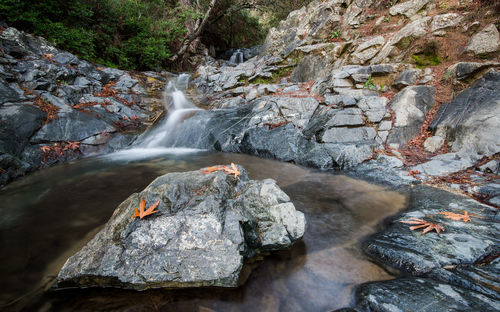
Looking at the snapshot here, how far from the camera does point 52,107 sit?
7.35 meters

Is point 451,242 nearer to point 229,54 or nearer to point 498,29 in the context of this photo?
point 498,29

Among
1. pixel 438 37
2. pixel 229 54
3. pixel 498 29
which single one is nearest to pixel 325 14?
pixel 438 37

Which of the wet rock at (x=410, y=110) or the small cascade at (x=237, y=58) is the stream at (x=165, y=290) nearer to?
the wet rock at (x=410, y=110)

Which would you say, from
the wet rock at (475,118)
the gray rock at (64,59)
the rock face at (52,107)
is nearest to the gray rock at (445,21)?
the wet rock at (475,118)

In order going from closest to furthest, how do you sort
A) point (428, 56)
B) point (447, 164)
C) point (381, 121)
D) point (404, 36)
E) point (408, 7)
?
point (447, 164) < point (381, 121) < point (428, 56) < point (404, 36) < point (408, 7)

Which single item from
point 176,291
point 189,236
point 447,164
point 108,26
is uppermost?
point 108,26

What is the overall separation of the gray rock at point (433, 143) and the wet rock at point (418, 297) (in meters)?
4.38

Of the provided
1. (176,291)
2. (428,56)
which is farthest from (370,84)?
(176,291)

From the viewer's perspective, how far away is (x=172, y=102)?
1147 cm

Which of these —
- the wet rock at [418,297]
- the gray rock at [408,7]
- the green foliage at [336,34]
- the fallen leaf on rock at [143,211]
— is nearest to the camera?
the wet rock at [418,297]

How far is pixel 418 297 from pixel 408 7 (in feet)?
37.5

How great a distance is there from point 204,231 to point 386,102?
6878 millimetres

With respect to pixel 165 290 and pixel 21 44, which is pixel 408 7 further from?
pixel 21 44

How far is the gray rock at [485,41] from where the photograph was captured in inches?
241
